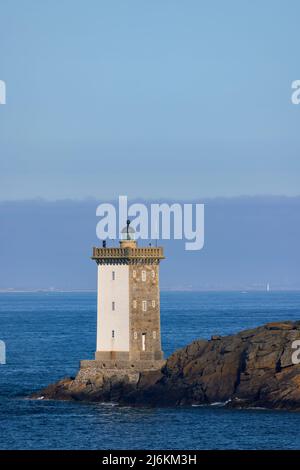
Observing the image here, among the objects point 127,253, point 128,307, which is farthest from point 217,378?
point 127,253

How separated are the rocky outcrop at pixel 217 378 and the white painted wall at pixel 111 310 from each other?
64.5 inches

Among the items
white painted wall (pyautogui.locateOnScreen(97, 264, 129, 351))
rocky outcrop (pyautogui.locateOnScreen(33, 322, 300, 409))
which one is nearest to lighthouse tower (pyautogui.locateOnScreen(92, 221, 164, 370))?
white painted wall (pyautogui.locateOnScreen(97, 264, 129, 351))

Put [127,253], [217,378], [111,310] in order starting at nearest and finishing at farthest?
[217,378], [127,253], [111,310]

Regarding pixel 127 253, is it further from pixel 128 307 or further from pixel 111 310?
pixel 111 310

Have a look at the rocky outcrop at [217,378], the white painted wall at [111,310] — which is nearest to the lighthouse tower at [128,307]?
the white painted wall at [111,310]

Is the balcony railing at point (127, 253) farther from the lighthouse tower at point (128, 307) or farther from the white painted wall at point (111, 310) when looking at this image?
the white painted wall at point (111, 310)

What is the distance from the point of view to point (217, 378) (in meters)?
86.9

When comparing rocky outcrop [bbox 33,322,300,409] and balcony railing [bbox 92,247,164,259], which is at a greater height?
balcony railing [bbox 92,247,164,259]

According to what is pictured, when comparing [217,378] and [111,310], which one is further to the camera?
[111,310]

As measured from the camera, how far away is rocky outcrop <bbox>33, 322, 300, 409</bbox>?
85000mm

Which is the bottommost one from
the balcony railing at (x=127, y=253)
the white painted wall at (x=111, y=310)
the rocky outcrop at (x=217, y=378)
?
the rocky outcrop at (x=217, y=378)

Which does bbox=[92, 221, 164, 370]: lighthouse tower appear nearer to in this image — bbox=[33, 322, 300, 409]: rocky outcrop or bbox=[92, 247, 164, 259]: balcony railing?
bbox=[92, 247, 164, 259]: balcony railing

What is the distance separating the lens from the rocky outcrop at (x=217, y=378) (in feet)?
A: 279

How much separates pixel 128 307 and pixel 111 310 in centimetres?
114
